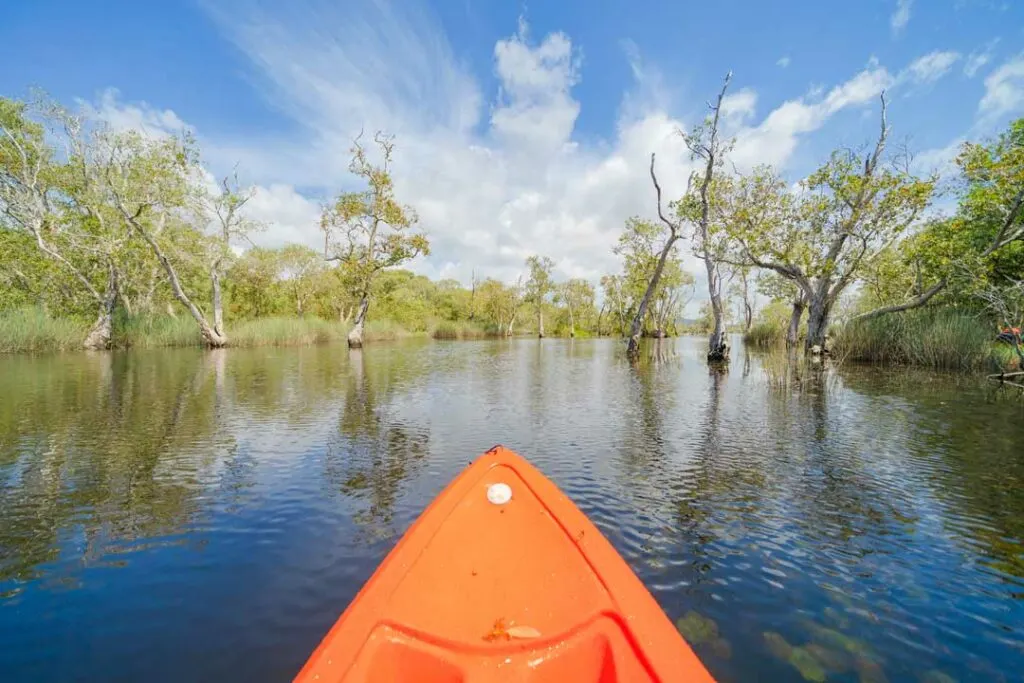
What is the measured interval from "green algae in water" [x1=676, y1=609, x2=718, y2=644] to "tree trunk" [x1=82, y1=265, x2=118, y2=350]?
3075 cm

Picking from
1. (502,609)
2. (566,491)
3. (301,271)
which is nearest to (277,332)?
(301,271)

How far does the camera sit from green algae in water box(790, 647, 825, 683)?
2.57 m

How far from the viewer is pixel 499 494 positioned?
10.4 feet

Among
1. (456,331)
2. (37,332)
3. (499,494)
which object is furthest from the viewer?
(456,331)

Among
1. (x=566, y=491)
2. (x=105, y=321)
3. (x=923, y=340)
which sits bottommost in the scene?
(x=566, y=491)

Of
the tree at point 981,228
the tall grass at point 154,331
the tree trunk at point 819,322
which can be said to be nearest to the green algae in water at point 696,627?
the tree at point 981,228

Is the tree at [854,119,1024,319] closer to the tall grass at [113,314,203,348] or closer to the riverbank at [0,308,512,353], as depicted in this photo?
the riverbank at [0,308,512,353]

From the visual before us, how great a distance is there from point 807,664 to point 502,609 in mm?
1855

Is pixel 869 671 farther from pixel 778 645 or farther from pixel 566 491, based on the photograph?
pixel 566 491

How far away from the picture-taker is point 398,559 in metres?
2.59

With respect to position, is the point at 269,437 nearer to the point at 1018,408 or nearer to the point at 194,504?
the point at 194,504

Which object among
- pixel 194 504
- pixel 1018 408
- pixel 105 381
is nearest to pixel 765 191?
pixel 1018 408

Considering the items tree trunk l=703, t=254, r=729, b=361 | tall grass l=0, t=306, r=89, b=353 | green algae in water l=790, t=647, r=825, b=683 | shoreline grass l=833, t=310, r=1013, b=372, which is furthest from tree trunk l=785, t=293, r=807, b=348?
tall grass l=0, t=306, r=89, b=353

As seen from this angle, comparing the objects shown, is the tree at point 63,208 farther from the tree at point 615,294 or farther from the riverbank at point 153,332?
the tree at point 615,294
